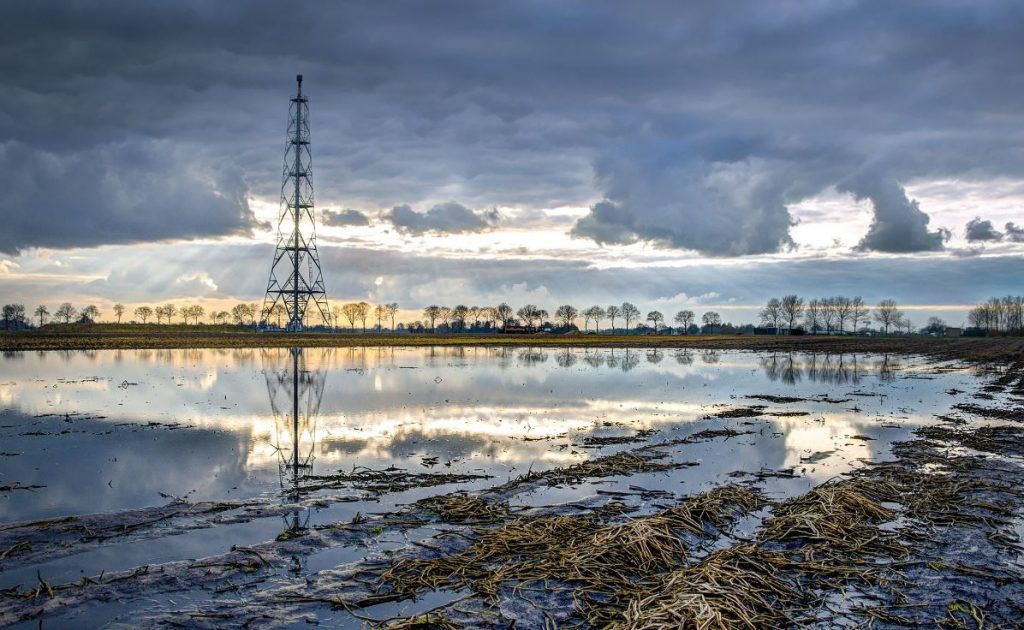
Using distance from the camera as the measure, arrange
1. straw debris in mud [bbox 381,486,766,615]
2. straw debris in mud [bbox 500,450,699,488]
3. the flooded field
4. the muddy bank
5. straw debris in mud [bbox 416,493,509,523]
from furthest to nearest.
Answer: straw debris in mud [bbox 500,450,699,488] < straw debris in mud [bbox 416,493,509,523] < straw debris in mud [bbox 381,486,766,615] < the flooded field < the muddy bank

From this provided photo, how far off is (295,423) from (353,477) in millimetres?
9088

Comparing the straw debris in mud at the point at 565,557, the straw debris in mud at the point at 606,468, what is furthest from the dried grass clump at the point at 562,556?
the straw debris in mud at the point at 606,468

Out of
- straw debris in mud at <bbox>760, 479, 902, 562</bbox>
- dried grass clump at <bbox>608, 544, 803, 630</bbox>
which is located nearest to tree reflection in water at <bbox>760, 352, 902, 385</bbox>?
straw debris in mud at <bbox>760, 479, 902, 562</bbox>

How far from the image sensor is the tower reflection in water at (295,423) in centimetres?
1380

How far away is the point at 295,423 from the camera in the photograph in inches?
925

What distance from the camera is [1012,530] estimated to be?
11930mm

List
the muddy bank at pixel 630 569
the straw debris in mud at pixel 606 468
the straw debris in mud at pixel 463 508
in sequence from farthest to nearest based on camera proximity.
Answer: the straw debris in mud at pixel 606 468 < the straw debris in mud at pixel 463 508 < the muddy bank at pixel 630 569

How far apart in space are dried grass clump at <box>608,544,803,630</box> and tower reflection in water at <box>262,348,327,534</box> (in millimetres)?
6446

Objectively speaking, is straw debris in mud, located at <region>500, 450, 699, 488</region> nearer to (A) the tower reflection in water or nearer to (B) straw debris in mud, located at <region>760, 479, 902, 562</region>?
(B) straw debris in mud, located at <region>760, 479, 902, 562</region>

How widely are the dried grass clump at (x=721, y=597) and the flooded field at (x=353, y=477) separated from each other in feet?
2.02

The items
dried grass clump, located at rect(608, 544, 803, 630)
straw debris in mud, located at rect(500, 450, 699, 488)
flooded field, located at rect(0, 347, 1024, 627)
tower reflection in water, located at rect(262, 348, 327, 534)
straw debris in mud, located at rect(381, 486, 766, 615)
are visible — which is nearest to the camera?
dried grass clump, located at rect(608, 544, 803, 630)

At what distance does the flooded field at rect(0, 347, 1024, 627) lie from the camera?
8.86 metres

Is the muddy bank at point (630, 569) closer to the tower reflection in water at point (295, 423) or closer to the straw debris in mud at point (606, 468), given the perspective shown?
the straw debris in mud at point (606, 468)

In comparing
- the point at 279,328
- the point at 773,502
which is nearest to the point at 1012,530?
the point at 773,502
